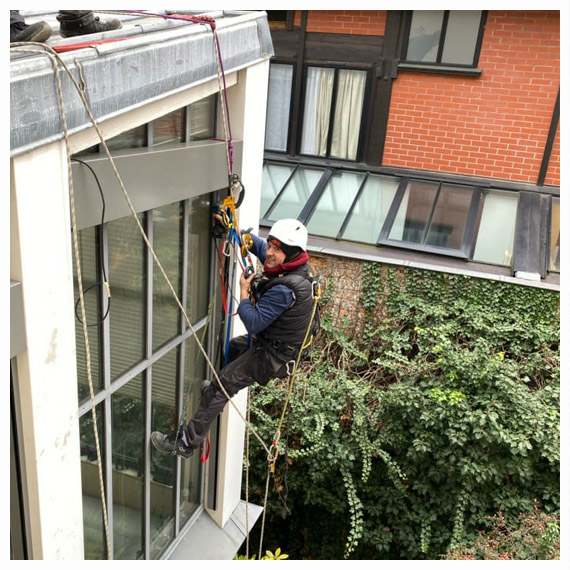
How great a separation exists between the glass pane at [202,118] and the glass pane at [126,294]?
98 cm

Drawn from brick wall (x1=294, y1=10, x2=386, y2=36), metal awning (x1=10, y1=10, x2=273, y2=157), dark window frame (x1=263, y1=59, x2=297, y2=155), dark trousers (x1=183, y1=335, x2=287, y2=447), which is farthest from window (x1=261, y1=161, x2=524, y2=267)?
metal awning (x1=10, y1=10, x2=273, y2=157)

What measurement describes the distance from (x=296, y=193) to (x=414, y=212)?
6.99 feet

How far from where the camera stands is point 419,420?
7.51m

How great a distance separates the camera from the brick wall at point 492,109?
948 cm

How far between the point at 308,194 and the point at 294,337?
6.07 m

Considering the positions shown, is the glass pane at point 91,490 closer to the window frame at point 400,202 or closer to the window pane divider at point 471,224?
the window frame at point 400,202

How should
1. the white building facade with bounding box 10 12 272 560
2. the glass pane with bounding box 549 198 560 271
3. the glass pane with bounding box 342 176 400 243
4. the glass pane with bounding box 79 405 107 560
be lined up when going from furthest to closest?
the glass pane with bounding box 342 176 400 243 < the glass pane with bounding box 549 198 560 271 < the glass pane with bounding box 79 405 107 560 < the white building facade with bounding box 10 12 272 560

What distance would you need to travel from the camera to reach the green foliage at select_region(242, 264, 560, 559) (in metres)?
7.24

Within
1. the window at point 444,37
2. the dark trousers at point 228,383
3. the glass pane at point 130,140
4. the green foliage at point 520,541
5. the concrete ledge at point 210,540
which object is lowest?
the green foliage at point 520,541

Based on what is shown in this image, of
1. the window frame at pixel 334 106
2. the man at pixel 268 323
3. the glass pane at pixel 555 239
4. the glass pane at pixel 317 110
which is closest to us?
the man at pixel 268 323

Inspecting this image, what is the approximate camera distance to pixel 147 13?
14.1 feet

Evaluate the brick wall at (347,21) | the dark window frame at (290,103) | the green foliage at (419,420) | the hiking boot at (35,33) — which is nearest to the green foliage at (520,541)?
the green foliage at (419,420)

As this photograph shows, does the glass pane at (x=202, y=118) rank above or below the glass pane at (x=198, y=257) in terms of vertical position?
above

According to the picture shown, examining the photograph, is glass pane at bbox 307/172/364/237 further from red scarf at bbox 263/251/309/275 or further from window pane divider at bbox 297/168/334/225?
red scarf at bbox 263/251/309/275
